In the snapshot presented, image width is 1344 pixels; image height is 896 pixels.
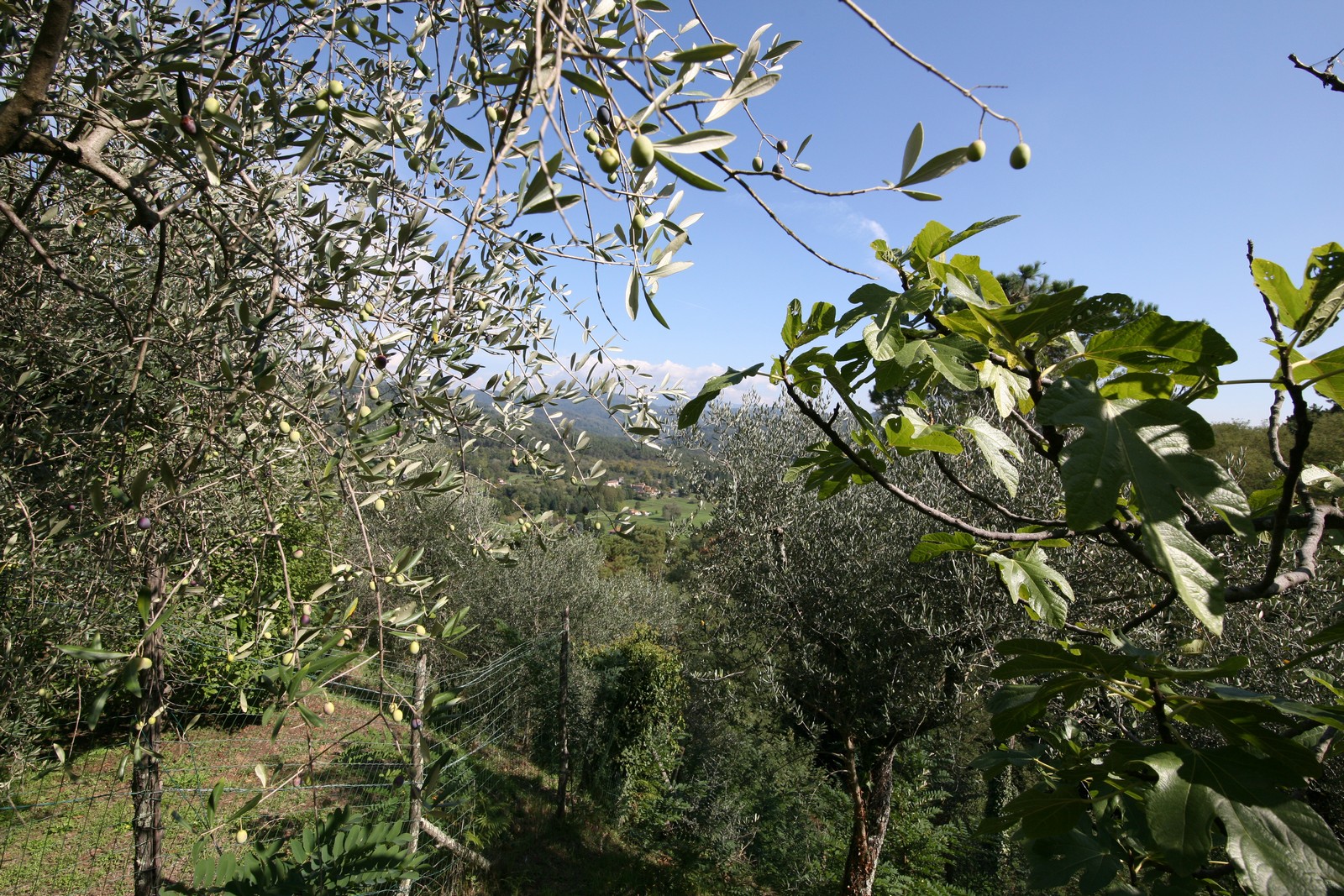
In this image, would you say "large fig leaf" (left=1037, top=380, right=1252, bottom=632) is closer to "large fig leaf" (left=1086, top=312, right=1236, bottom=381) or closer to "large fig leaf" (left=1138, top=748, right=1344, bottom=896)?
"large fig leaf" (left=1086, top=312, right=1236, bottom=381)

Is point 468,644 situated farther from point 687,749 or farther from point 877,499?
point 877,499

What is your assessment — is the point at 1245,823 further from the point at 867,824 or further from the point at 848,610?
the point at 867,824

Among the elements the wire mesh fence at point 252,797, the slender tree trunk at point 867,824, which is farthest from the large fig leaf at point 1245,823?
the slender tree trunk at point 867,824

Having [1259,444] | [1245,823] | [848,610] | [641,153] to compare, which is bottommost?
[848,610]

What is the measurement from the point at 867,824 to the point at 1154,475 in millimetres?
7830

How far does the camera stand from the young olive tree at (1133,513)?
0.82m

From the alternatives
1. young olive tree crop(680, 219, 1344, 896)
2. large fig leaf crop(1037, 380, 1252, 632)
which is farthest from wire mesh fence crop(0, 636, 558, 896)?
large fig leaf crop(1037, 380, 1252, 632)

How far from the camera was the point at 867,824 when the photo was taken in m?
7.07

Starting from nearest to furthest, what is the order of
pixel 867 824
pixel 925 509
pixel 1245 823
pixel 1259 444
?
1. pixel 1245 823
2. pixel 925 509
3. pixel 867 824
4. pixel 1259 444

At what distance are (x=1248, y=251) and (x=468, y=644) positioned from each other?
52.9 feet

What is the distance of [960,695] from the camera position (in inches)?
243

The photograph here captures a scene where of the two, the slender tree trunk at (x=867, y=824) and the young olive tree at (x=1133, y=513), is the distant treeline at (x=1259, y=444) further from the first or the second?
the young olive tree at (x=1133, y=513)

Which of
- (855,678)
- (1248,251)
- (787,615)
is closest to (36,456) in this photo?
(1248,251)

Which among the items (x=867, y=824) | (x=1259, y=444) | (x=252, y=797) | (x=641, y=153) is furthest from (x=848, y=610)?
(x=1259, y=444)
